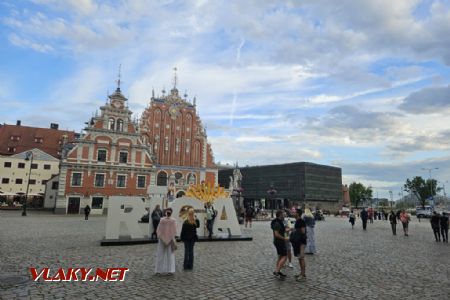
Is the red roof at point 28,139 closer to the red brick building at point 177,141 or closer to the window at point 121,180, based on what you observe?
the red brick building at point 177,141

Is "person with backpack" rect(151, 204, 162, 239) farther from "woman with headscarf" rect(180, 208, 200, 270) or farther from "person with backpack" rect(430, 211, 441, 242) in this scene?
"person with backpack" rect(430, 211, 441, 242)

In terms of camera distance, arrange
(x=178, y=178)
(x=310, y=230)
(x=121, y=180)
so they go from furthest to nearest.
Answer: (x=178, y=178)
(x=121, y=180)
(x=310, y=230)

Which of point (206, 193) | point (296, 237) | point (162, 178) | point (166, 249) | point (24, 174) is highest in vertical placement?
point (24, 174)

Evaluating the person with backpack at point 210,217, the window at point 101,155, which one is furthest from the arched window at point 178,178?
the person with backpack at point 210,217

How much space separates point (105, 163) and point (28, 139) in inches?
1169

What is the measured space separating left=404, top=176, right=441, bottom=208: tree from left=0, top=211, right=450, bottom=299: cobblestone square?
97.5 meters

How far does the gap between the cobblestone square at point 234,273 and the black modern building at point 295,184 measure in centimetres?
8159

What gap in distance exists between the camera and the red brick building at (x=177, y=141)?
48.9 meters

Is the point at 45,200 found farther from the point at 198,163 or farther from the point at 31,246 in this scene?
the point at 31,246

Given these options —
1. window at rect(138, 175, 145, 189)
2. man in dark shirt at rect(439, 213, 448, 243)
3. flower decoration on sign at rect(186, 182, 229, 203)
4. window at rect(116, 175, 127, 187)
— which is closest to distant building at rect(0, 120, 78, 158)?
window at rect(116, 175, 127, 187)

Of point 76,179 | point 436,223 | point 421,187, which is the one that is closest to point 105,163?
point 76,179

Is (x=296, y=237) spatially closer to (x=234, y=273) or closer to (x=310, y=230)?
(x=234, y=273)

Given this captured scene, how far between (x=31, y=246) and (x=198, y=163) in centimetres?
3938

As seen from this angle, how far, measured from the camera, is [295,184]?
97500 mm
